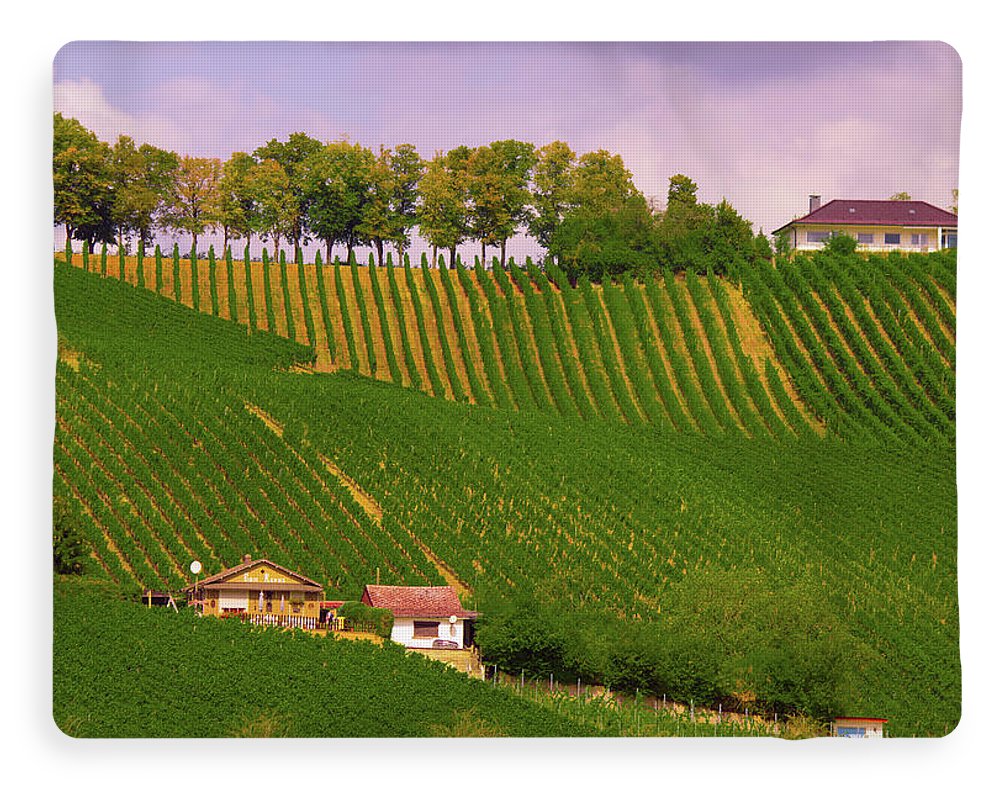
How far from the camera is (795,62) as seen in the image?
9391 millimetres

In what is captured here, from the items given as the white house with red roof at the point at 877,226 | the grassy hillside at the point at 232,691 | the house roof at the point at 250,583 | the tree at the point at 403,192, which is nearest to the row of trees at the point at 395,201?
the tree at the point at 403,192

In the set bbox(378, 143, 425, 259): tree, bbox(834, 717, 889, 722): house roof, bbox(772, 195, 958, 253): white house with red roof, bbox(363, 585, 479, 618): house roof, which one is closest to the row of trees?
bbox(378, 143, 425, 259): tree

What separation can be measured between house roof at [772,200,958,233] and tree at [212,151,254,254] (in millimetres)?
3555

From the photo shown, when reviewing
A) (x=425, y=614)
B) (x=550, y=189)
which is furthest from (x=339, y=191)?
(x=425, y=614)

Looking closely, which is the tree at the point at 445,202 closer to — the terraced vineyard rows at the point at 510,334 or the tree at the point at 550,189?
the terraced vineyard rows at the point at 510,334

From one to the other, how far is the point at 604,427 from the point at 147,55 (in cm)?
390

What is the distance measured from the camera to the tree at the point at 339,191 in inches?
387

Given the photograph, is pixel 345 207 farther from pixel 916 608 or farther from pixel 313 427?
pixel 916 608

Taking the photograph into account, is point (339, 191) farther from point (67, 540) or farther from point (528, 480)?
point (67, 540)

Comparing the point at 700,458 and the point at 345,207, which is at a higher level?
the point at 345,207

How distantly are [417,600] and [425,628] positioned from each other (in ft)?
0.65

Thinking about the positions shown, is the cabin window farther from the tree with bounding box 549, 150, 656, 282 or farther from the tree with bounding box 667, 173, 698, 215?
the tree with bounding box 667, 173, 698, 215

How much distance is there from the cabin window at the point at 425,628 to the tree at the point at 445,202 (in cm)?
251
